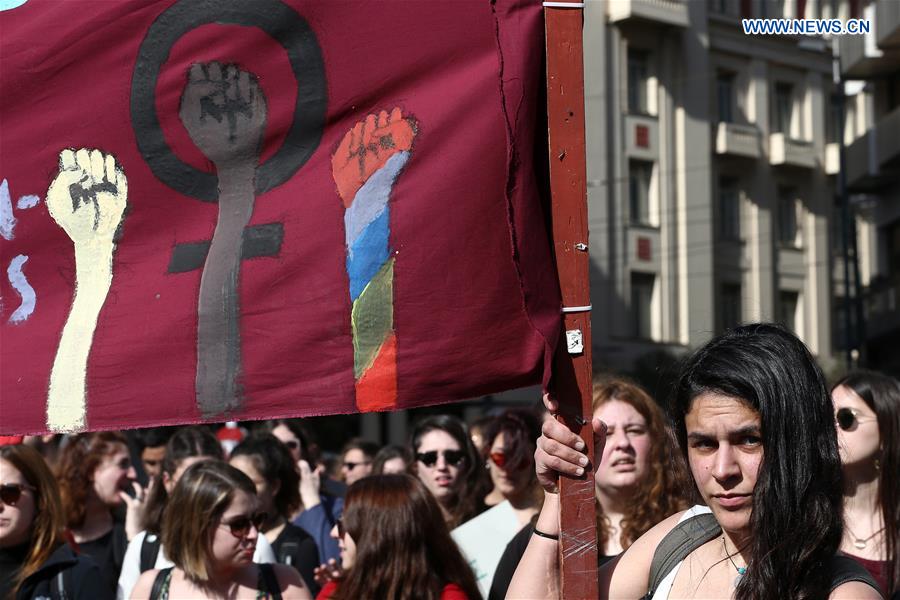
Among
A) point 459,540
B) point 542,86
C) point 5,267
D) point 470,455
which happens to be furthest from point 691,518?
point 470,455

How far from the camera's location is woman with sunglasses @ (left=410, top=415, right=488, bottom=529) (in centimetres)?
639

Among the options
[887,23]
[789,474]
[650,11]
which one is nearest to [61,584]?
[789,474]

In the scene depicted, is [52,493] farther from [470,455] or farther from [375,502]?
[470,455]

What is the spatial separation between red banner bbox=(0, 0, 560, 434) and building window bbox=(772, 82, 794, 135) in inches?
1230

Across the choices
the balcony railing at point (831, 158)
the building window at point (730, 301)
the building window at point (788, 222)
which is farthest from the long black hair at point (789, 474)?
the building window at point (788, 222)

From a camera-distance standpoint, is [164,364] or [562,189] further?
[164,364]

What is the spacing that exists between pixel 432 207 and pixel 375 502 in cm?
145

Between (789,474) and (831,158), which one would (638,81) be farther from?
(789,474)

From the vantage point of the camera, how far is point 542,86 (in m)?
3.34

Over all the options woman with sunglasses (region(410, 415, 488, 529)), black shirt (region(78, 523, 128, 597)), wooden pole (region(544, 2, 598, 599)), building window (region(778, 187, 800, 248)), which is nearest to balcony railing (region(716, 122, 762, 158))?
building window (region(778, 187, 800, 248))

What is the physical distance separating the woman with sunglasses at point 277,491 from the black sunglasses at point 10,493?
4.93 feet

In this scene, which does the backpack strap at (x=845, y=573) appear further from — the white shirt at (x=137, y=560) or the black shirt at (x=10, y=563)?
the white shirt at (x=137, y=560)

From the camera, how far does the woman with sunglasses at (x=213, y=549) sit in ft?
15.4

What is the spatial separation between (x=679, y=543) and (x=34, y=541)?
9.07 ft
